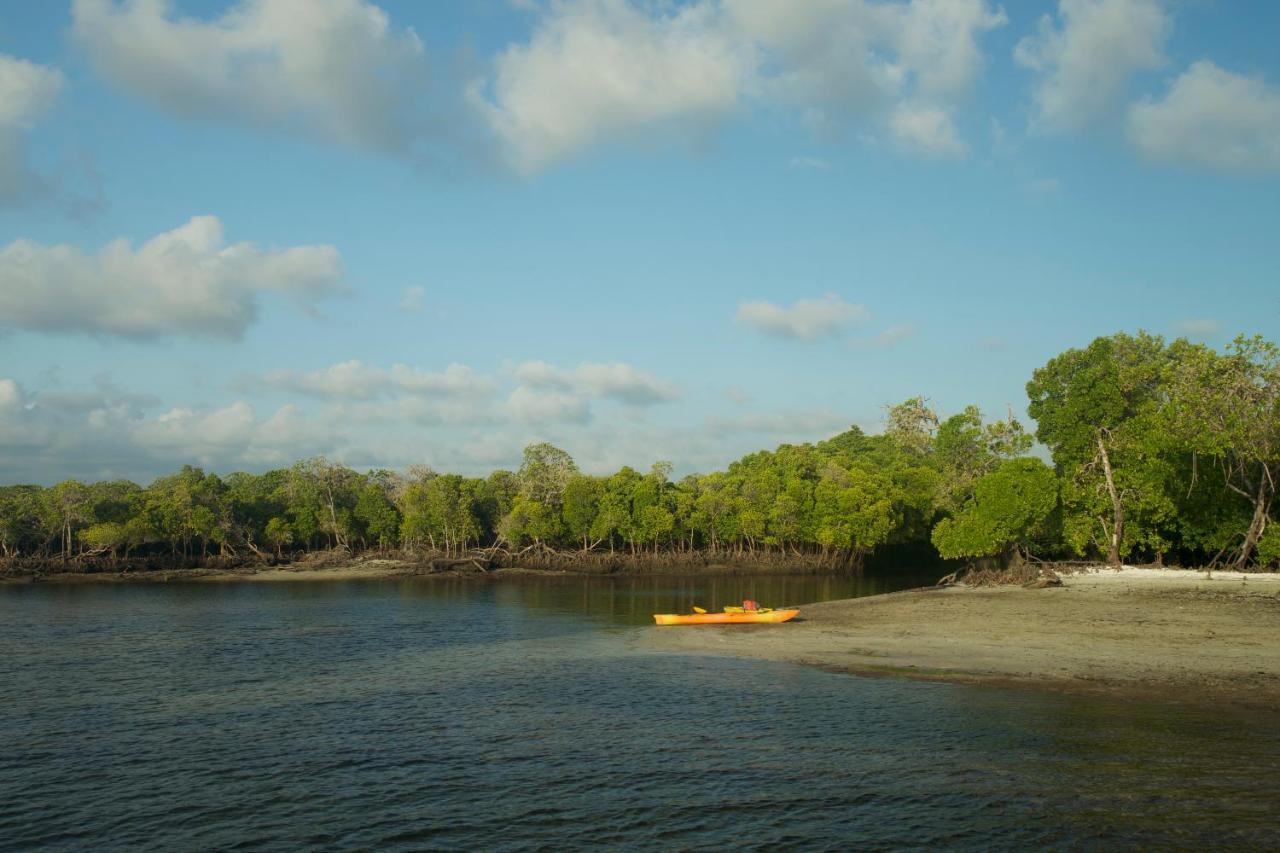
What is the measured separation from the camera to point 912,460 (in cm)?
11669

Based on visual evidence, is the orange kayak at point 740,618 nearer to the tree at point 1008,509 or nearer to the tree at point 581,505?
the tree at point 1008,509

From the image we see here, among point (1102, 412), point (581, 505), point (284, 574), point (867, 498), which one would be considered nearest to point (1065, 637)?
point (1102, 412)

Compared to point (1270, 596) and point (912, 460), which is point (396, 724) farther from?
point (912, 460)

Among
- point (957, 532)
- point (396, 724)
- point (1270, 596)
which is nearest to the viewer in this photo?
point (396, 724)

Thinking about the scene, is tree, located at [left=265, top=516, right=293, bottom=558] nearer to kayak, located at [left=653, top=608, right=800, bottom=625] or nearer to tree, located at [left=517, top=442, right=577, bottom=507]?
tree, located at [left=517, top=442, right=577, bottom=507]

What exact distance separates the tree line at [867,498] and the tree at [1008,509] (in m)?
0.14

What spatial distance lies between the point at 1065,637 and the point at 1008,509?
83.3 feet

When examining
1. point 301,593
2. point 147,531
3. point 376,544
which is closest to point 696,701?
point 301,593

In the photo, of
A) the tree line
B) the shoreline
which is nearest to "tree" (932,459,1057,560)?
the tree line

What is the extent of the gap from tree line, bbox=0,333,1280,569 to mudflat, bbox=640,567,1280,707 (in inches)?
249

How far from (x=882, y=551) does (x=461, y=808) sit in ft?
332

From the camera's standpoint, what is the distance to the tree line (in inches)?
1994

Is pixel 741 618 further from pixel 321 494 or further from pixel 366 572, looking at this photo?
pixel 321 494

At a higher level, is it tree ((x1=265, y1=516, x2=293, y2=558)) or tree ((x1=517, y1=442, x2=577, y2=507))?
tree ((x1=517, y1=442, x2=577, y2=507))
